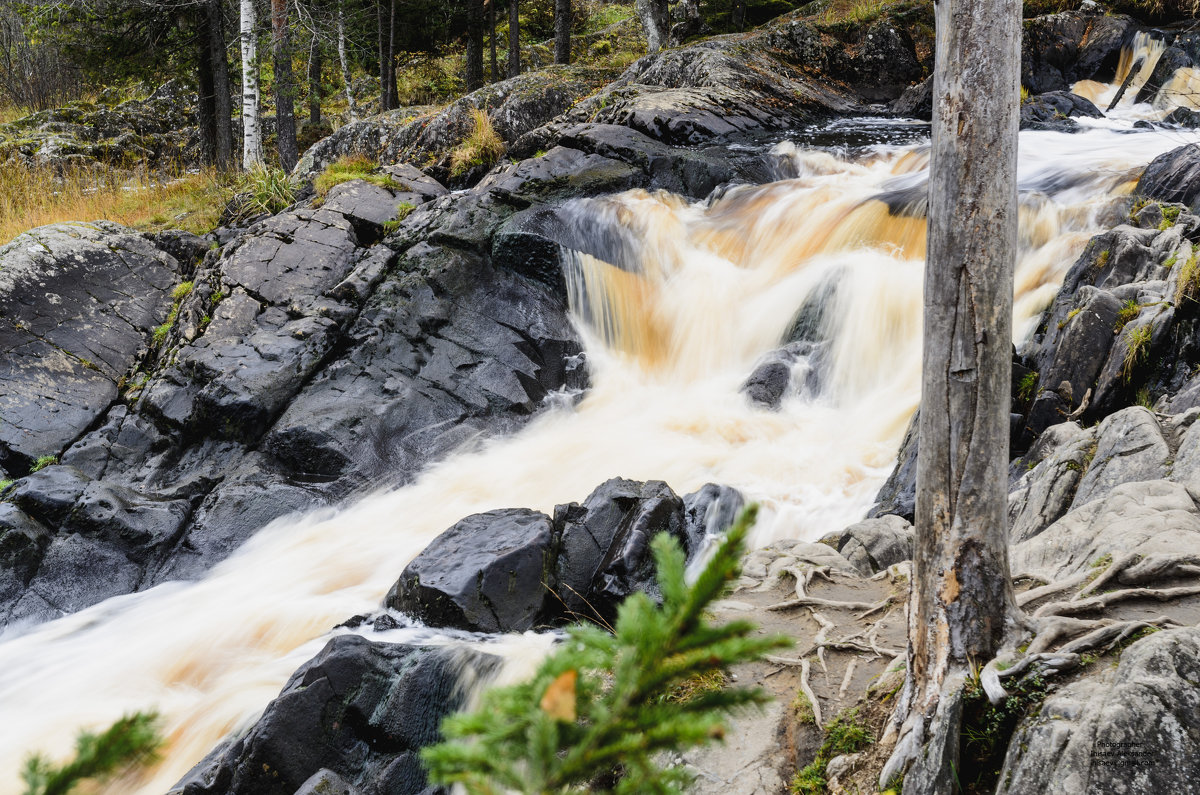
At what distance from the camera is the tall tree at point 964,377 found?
305 centimetres

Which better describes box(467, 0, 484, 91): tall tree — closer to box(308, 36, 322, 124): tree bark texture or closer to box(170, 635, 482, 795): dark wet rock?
box(308, 36, 322, 124): tree bark texture

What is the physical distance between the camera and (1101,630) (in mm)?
3158

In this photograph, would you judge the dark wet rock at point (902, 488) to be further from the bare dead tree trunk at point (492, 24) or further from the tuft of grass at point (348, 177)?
the bare dead tree trunk at point (492, 24)

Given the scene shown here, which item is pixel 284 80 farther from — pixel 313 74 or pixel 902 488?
pixel 902 488

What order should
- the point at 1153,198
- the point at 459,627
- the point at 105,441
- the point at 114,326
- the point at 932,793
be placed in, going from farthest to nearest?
the point at 114,326
the point at 105,441
the point at 1153,198
the point at 459,627
the point at 932,793

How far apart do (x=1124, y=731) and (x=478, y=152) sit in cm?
1500

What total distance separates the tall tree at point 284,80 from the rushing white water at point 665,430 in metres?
8.49

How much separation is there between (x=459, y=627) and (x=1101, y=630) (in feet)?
14.2

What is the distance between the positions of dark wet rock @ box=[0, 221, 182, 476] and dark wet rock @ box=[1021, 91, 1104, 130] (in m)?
16.4

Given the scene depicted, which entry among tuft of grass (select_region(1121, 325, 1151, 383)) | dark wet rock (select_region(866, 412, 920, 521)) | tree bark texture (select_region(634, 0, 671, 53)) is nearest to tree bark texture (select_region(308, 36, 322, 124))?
tree bark texture (select_region(634, 0, 671, 53))

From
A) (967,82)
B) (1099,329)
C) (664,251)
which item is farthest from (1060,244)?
(967,82)

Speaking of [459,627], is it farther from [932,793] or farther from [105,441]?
[105,441]

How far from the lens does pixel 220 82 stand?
59.7ft

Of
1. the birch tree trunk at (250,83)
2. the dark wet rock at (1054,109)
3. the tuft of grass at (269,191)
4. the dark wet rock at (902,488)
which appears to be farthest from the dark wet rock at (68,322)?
the dark wet rock at (1054,109)
